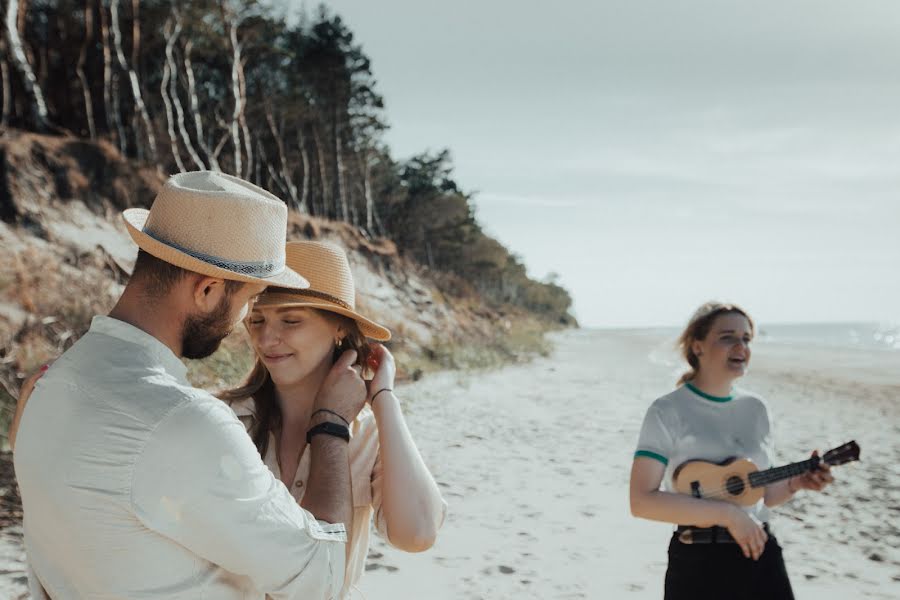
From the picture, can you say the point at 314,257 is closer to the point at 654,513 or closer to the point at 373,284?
the point at 654,513

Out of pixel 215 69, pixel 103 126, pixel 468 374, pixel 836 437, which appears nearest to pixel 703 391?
pixel 836 437

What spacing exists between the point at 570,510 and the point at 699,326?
10.8 ft

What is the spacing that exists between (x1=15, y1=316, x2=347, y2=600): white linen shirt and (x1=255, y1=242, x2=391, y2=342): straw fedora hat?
949 millimetres

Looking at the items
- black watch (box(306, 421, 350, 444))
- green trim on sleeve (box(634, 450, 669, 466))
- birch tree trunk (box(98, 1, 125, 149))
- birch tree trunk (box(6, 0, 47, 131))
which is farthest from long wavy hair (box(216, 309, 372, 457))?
birch tree trunk (box(98, 1, 125, 149))

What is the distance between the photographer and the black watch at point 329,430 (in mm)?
1853

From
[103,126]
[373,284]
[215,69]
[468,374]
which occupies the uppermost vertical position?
[215,69]

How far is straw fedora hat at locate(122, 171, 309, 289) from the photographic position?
4.79ft

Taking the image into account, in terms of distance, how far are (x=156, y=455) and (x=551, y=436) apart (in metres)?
8.51

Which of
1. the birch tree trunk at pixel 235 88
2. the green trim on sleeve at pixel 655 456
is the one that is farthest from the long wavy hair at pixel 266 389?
the birch tree trunk at pixel 235 88

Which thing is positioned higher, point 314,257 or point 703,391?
point 314,257

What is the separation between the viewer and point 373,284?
818 inches

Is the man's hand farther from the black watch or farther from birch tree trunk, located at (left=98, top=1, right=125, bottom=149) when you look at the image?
birch tree trunk, located at (left=98, top=1, right=125, bottom=149)

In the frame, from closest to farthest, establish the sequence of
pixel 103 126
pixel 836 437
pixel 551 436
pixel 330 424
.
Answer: pixel 330 424
pixel 551 436
pixel 836 437
pixel 103 126

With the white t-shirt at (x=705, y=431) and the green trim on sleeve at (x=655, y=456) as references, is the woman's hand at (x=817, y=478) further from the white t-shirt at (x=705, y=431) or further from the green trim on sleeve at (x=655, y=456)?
the green trim on sleeve at (x=655, y=456)
